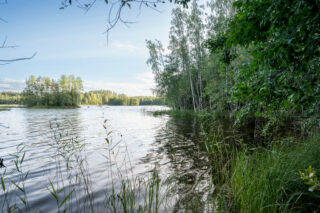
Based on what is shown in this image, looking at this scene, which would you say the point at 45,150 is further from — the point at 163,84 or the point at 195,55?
the point at 163,84

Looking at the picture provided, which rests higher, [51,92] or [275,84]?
[51,92]

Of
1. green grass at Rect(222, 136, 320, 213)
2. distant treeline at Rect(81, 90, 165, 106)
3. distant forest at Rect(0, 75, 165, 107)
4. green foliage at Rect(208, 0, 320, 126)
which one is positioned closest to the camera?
green foliage at Rect(208, 0, 320, 126)

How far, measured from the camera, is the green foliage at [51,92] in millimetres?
75875

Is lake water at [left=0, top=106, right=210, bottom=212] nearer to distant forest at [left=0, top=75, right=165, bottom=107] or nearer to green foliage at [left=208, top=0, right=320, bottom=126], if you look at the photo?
green foliage at [left=208, top=0, right=320, bottom=126]

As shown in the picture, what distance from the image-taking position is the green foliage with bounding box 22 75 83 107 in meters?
75.9

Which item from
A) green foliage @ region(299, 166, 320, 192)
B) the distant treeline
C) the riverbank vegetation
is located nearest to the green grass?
the riverbank vegetation

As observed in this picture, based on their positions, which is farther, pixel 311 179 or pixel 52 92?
pixel 52 92

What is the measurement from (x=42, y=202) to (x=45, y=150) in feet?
15.9

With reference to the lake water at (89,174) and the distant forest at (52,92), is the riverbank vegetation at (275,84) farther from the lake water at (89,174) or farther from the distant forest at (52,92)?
the distant forest at (52,92)

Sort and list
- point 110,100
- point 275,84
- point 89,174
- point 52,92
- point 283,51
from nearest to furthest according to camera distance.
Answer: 1. point 283,51
2. point 275,84
3. point 89,174
4. point 52,92
5. point 110,100

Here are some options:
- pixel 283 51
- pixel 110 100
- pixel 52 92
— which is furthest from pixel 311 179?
pixel 110 100

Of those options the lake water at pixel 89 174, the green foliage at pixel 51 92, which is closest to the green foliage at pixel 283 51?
the lake water at pixel 89 174

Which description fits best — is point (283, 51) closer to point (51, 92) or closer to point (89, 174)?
point (89, 174)

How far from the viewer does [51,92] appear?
80.8 m
